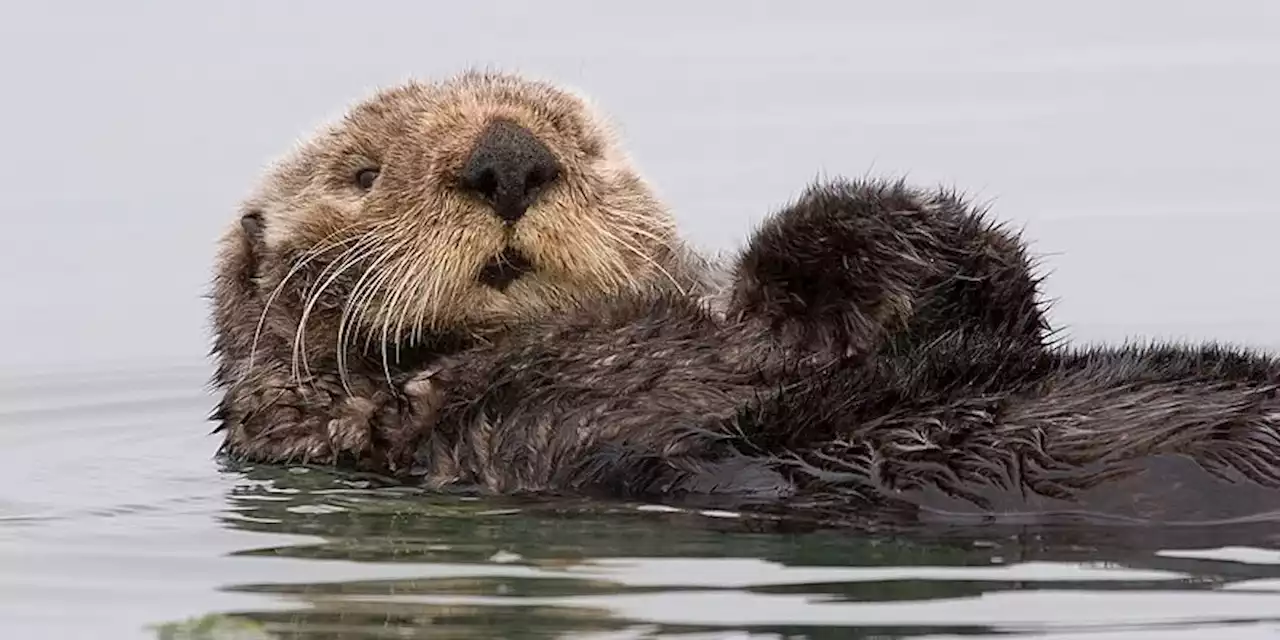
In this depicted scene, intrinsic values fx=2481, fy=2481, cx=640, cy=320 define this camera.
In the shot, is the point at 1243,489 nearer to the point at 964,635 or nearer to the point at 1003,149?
the point at 964,635

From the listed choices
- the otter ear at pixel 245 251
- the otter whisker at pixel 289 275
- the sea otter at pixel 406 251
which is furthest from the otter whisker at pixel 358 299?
the otter ear at pixel 245 251

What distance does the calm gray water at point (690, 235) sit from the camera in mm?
4543

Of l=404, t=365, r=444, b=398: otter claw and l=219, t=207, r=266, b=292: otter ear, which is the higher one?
l=219, t=207, r=266, b=292: otter ear

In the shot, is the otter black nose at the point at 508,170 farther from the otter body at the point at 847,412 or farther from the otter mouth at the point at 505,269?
the otter body at the point at 847,412

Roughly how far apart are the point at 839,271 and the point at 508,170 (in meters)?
0.78

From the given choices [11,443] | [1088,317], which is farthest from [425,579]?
[1088,317]

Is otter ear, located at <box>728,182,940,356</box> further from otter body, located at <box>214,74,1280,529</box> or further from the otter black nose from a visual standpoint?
the otter black nose

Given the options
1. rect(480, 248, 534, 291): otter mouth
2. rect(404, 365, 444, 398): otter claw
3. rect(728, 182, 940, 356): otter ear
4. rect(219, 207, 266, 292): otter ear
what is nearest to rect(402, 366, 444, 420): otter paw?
rect(404, 365, 444, 398): otter claw

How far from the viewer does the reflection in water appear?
4.34m

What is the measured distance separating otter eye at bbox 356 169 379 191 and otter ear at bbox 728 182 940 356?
104cm

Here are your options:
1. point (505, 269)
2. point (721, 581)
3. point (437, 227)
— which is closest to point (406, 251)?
point (437, 227)

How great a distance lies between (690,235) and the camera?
6.91m

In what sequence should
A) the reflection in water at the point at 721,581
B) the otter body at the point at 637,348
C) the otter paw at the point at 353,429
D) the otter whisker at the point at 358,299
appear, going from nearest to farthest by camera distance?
1. the reflection in water at the point at 721,581
2. the otter body at the point at 637,348
3. the otter whisker at the point at 358,299
4. the otter paw at the point at 353,429

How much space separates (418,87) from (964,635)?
261 centimetres
